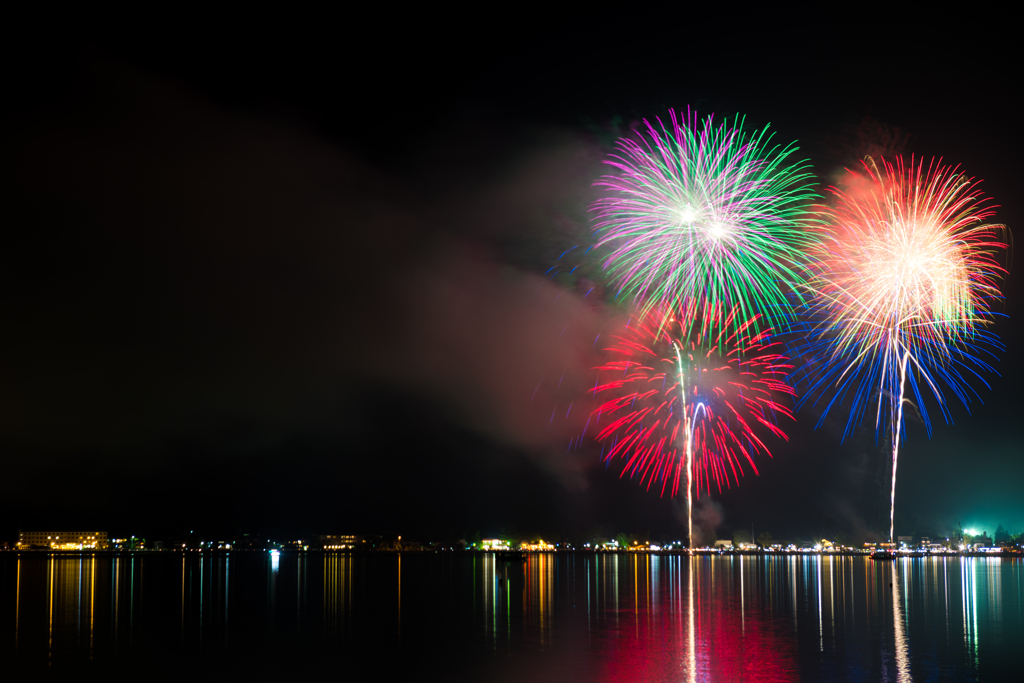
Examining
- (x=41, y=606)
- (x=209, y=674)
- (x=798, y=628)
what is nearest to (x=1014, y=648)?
(x=798, y=628)

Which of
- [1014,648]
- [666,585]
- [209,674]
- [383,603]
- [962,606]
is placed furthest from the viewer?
[666,585]

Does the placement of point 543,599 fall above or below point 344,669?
below

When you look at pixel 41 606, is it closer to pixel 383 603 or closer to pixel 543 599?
pixel 383 603

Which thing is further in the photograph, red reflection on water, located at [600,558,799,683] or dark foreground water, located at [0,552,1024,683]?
dark foreground water, located at [0,552,1024,683]

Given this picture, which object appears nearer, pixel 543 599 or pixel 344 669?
pixel 344 669

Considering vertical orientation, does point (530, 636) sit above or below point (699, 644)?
below

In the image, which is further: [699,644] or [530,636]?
[530,636]

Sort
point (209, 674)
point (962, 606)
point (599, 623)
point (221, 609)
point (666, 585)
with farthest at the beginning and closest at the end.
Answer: point (666, 585) → point (221, 609) → point (962, 606) → point (599, 623) → point (209, 674)

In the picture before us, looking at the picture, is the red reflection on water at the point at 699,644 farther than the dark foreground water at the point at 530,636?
No
